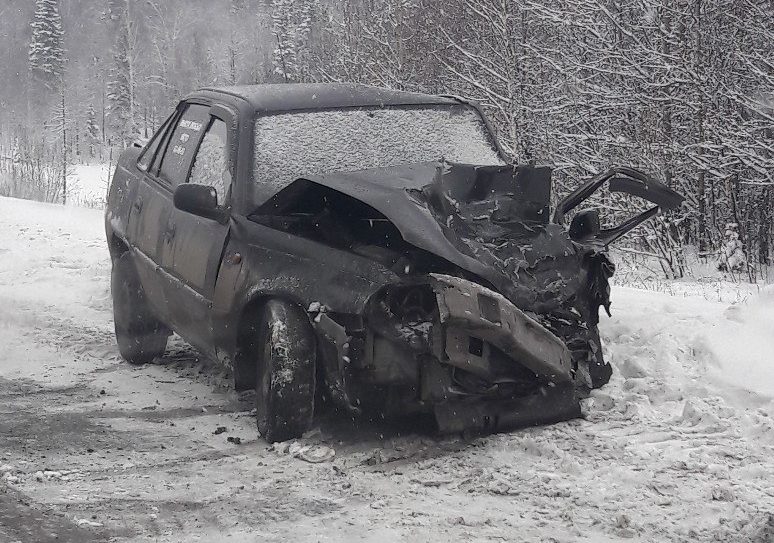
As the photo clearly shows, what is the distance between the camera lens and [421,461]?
4285 mm

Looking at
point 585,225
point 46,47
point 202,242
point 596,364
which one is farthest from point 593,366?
point 46,47

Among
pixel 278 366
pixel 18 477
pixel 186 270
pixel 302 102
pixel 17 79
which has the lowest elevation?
pixel 18 477

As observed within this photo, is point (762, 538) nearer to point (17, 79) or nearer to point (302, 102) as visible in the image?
point (302, 102)

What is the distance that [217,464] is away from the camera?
14.4 feet

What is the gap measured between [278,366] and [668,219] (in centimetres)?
1108

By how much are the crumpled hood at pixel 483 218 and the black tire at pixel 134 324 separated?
1872mm

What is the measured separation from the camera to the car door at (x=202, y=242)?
5137mm

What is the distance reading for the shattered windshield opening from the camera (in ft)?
17.1

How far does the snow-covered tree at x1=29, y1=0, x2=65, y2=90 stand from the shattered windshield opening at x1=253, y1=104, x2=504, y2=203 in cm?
6498

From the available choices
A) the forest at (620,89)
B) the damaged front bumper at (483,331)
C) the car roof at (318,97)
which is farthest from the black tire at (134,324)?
the forest at (620,89)

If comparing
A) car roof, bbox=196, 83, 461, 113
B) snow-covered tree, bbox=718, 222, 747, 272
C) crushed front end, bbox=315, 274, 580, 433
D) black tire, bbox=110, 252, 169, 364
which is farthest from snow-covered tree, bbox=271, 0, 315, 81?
crushed front end, bbox=315, 274, 580, 433

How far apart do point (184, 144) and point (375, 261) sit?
7.46ft

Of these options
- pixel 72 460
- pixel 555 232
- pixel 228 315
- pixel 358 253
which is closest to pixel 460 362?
pixel 358 253

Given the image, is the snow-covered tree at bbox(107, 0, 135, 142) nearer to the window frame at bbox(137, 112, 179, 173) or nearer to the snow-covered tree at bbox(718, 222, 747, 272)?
the snow-covered tree at bbox(718, 222, 747, 272)
